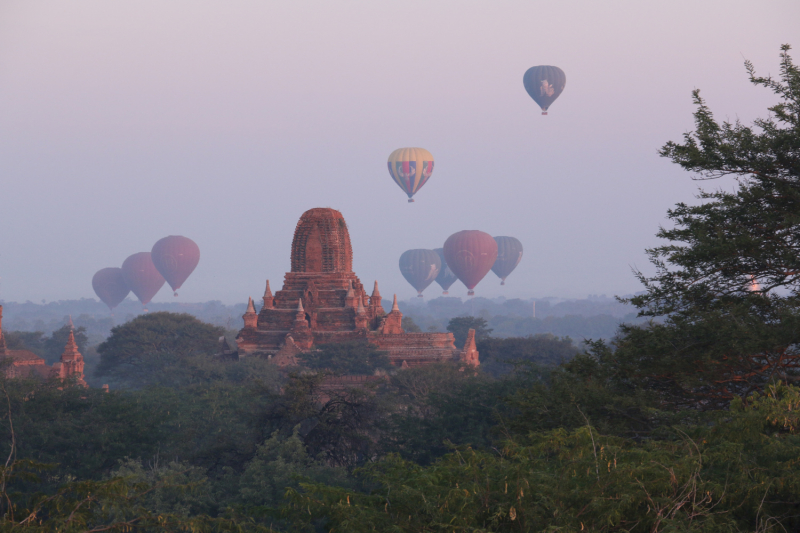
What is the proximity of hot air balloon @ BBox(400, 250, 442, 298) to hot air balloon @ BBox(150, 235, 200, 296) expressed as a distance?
41.2 m

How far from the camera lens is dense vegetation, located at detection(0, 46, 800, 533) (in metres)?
10.7

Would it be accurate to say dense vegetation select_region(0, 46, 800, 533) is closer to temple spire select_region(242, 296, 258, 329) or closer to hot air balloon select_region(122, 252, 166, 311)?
temple spire select_region(242, 296, 258, 329)

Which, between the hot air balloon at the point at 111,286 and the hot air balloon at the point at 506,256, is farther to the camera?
the hot air balloon at the point at 111,286

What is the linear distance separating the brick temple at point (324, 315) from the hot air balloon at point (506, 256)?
9702cm

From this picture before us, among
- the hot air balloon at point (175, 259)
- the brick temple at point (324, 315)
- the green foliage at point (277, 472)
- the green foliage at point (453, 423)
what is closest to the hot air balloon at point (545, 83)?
the brick temple at point (324, 315)

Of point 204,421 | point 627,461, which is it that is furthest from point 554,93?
point 627,461

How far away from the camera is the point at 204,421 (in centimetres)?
3656

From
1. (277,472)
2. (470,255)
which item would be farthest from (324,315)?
(470,255)

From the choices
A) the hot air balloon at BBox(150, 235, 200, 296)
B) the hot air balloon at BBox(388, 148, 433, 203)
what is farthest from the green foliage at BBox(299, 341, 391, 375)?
the hot air balloon at BBox(150, 235, 200, 296)

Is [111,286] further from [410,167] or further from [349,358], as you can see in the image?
[349,358]

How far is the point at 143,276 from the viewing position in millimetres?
172875

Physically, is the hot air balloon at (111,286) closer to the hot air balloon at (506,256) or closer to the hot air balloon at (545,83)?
the hot air balloon at (506,256)

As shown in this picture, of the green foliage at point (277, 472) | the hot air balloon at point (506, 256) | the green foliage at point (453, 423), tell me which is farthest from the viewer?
the hot air balloon at point (506, 256)

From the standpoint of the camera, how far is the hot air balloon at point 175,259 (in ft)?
507
